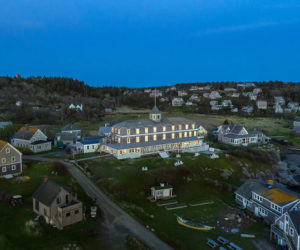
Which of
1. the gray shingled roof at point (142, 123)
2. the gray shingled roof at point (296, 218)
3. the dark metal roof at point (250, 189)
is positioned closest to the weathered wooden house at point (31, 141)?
the gray shingled roof at point (142, 123)

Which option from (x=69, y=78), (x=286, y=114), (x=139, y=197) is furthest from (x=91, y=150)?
(x=69, y=78)

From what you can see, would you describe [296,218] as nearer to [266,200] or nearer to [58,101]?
[266,200]

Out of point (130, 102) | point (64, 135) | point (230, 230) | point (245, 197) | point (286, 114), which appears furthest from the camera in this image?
point (130, 102)

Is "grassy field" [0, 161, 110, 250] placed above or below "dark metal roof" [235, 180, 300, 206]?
below

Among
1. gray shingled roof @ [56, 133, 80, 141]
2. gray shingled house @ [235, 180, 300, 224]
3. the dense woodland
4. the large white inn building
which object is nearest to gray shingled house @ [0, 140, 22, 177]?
the large white inn building

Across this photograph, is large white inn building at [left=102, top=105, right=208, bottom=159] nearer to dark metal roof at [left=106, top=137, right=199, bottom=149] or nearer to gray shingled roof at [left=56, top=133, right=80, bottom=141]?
dark metal roof at [left=106, top=137, right=199, bottom=149]

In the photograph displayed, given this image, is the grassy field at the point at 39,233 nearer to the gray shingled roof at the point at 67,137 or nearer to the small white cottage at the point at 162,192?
the small white cottage at the point at 162,192

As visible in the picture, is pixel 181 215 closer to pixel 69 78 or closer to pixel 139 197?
pixel 139 197
